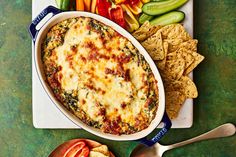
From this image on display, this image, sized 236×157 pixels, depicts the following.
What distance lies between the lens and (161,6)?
2.46m

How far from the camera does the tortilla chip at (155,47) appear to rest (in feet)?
7.77

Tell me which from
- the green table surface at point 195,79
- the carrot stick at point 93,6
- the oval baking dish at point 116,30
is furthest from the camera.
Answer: the green table surface at point 195,79

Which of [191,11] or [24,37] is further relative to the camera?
[24,37]

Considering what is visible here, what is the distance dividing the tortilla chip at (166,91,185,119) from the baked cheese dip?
0.14 meters

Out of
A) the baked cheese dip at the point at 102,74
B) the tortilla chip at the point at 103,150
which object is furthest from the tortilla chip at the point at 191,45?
the tortilla chip at the point at 103,150

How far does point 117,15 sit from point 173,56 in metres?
0.31

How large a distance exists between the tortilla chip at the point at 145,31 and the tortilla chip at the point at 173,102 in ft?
0.87

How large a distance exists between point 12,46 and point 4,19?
0.13 meters

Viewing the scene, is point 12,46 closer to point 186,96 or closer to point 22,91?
point 22,91

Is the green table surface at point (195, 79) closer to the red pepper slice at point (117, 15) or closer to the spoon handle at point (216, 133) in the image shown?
the spoon handle at point (216, 133)

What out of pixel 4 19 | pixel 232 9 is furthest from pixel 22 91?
pixel 232 9

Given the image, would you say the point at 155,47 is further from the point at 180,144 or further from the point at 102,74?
the point at 180,144

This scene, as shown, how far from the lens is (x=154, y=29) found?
7.92 ft

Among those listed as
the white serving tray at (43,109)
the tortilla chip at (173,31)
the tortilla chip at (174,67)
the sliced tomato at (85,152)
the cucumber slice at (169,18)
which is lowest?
the sliced tomato at (85,152)
